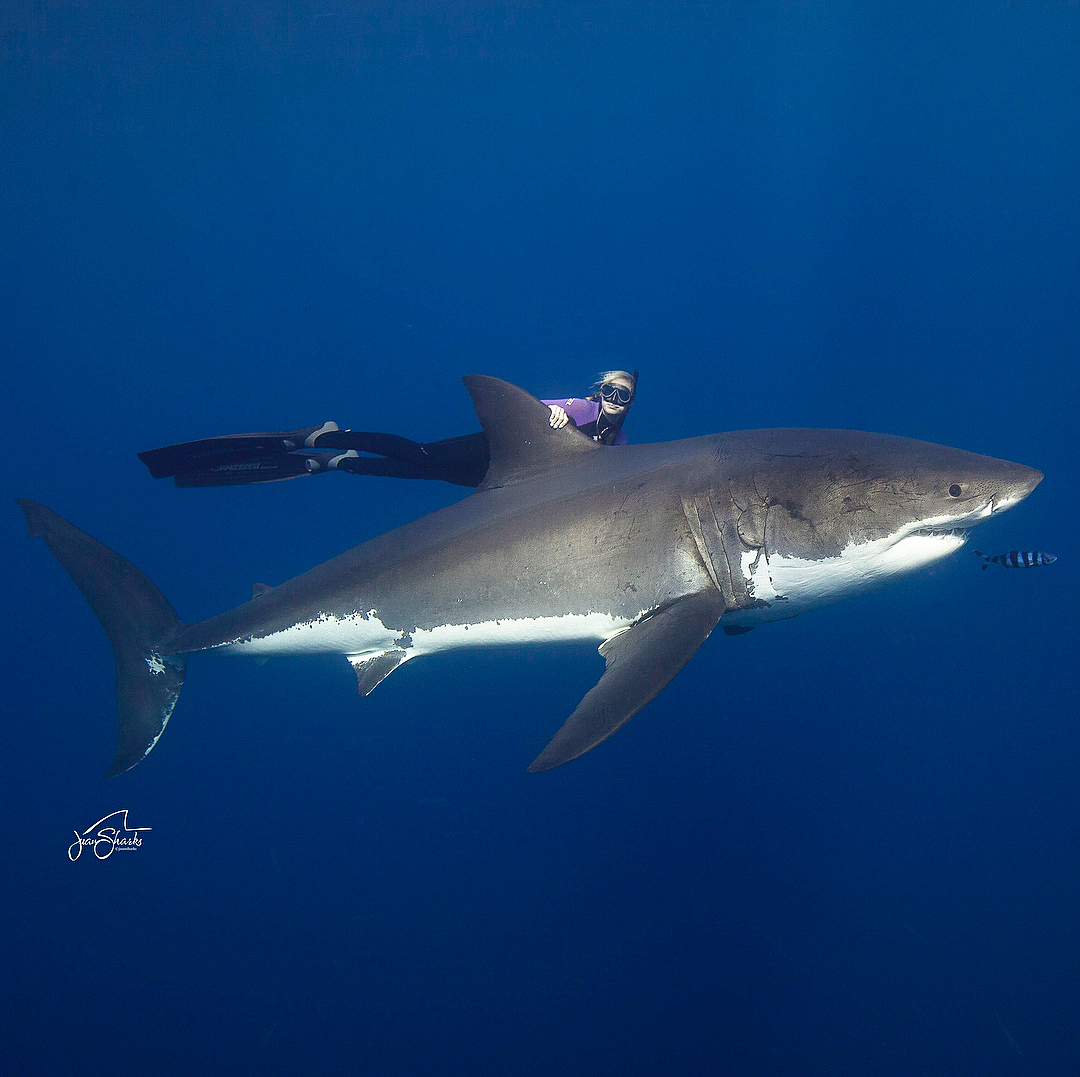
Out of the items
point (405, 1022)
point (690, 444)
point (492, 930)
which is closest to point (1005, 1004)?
point (492, 930)

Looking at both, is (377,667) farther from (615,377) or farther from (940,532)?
(940,532)

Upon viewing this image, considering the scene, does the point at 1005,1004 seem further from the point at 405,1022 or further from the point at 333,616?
the point at 333,616

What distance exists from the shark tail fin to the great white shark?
0.04 ft

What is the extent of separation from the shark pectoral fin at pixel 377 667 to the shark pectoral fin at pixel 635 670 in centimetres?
151

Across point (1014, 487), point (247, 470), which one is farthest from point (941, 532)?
point (247, 470)

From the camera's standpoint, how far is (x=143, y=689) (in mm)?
4105

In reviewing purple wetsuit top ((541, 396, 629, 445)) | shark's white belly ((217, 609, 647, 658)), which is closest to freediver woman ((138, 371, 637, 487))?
purple wetsuit top ((541, 396, 629, 445))

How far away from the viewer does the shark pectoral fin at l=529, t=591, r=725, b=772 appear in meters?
2.24

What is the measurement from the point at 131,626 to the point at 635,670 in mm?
4030

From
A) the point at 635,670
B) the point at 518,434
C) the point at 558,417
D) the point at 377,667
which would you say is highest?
the point at 558,417

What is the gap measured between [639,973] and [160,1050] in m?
4.85

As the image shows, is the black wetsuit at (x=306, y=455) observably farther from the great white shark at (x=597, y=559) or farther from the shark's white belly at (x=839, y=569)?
the shark's white belly at (x=839, y=569)

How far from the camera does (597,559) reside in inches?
121

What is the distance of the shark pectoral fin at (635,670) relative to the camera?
7.34 feet
